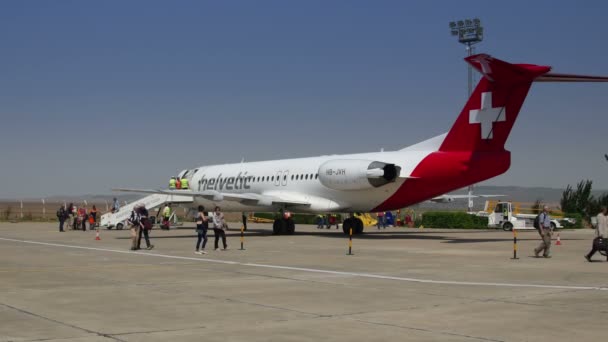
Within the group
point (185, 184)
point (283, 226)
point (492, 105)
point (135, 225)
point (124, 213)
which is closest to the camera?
point (135, 225)

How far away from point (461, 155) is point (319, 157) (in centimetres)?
1004

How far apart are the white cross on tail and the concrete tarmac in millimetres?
6465

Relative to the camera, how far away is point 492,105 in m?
27.5

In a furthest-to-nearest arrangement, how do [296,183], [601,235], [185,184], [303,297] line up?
[185,184], [296,183], [601,235], [303,297]

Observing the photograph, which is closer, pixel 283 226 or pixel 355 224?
pixel 355 224

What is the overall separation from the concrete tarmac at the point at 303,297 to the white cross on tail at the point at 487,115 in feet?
21.2

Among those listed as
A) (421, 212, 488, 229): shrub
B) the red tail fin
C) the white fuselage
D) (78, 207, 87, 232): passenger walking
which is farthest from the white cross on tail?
(78, 207, 87, 232): passenger walking

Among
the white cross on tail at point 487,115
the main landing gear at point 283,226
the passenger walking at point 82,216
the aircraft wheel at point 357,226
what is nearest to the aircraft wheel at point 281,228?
the main landing gear at point 283,226

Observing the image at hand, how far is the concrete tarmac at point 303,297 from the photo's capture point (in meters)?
9.40

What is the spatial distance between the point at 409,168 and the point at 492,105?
14.5 ft

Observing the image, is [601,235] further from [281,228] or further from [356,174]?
[281,228]

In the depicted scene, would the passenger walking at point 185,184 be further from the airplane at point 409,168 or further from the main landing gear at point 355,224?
the main landing gear at point 355,224

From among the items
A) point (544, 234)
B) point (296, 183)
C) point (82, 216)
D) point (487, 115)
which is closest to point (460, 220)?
point (296, 183)

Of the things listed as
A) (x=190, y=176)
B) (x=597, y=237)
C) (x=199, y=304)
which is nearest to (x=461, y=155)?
(x=597, y=237)
